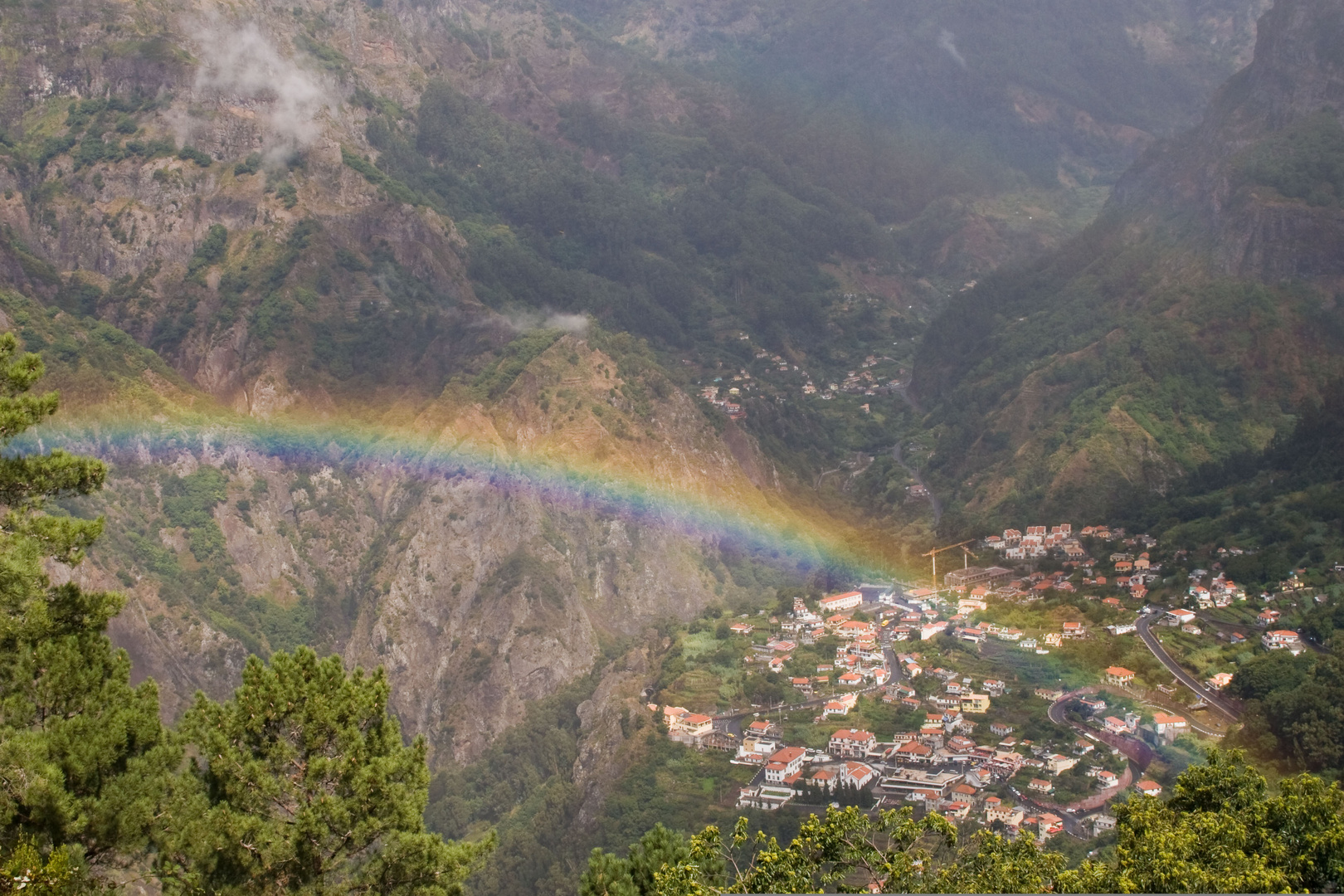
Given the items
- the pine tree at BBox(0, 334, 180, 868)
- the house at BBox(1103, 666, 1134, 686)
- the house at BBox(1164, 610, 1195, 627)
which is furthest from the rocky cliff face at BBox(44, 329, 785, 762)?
the pine tree at BBox(0, 334, 180, 868)

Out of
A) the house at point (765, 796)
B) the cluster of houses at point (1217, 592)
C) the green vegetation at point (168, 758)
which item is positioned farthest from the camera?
the cluster of houses at point (1217, 592)

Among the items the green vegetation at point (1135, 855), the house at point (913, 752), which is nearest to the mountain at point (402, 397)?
the house at point (913, 752)

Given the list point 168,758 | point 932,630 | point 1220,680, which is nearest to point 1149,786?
point 1220,680

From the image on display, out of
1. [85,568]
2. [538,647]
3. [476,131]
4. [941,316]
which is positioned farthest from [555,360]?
[476,131]

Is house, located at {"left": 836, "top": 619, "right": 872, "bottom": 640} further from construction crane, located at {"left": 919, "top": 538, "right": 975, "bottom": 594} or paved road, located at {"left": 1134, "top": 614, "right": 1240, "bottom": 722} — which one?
paved road, located at {"left": 1134, "top": 614, "right": 1240, "bottom": 722}

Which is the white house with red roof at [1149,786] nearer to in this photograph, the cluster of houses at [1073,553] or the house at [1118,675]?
the house at [1118,675]

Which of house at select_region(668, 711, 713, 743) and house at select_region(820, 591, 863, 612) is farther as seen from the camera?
house at select_region(820, 591, 863, 612)
